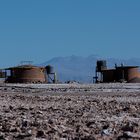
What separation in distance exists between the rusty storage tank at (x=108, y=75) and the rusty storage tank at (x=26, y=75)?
7987 millimetres

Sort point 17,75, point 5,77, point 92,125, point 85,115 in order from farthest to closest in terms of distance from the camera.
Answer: point 5,77
point 17,75
point 85,115
point 92,125

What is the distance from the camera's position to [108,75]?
7506 centimetres

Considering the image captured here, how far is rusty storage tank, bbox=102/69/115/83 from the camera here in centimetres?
7456

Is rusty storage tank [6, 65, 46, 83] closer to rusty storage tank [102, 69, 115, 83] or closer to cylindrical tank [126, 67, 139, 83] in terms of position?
rusty storage tank [102, 69, 115, 83]

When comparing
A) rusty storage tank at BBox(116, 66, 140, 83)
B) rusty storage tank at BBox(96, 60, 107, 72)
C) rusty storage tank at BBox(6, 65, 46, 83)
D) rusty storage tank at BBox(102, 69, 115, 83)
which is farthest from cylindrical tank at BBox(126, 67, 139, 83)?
rusty storage tank at BBox(6, 65, 46, 83)

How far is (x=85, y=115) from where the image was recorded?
14250 millimetres

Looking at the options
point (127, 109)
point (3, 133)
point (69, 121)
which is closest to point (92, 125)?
point (69, 121)

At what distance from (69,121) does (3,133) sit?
221 centimetres

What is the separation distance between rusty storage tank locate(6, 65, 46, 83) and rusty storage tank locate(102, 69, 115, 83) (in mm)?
7987

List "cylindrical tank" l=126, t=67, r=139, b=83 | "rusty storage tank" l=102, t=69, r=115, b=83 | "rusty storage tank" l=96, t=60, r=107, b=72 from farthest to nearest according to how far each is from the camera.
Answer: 1. "rusty storage tank" l=96, t=60, r=107, b=72
2. "rusty storage tank" l=102, t=69, r=115, b=83
3. "cylindrical tank" l=126, t=67, r=139, b=83

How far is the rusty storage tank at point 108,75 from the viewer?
7456cm

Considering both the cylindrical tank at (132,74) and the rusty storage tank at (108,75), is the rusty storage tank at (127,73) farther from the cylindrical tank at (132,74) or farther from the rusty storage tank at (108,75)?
the rusty storage tank at (108,75)

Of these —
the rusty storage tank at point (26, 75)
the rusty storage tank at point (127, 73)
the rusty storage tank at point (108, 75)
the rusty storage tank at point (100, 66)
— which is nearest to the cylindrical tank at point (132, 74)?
the rusty storage tank at point (127, 73)

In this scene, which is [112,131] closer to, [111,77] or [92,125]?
[92,125]
